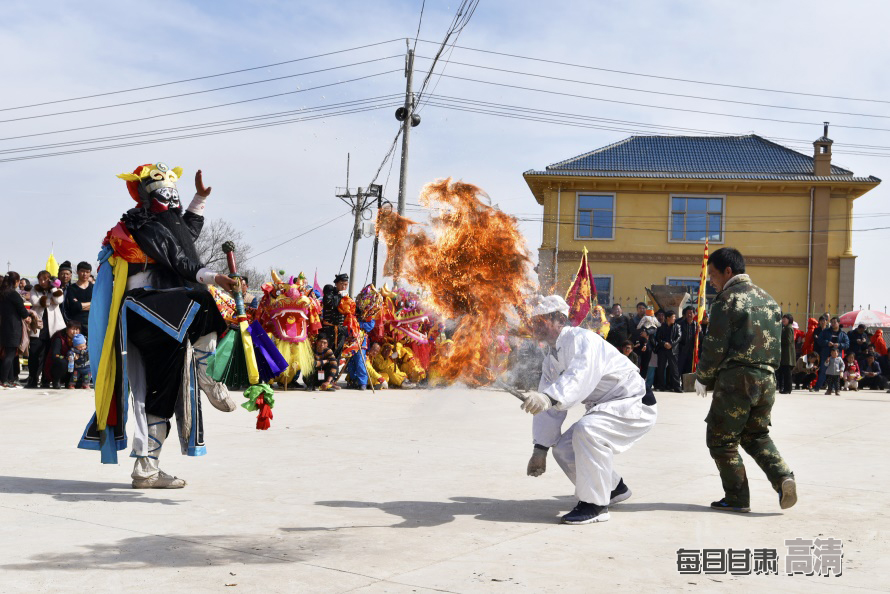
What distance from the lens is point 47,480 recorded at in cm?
627

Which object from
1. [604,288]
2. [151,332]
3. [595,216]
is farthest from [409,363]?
[595,216]

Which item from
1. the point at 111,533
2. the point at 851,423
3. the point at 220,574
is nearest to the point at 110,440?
the point at 111,533

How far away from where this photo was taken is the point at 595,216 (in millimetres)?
32625

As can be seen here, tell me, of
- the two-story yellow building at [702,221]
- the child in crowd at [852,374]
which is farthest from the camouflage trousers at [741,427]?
the two-story yellow building at [702,221]

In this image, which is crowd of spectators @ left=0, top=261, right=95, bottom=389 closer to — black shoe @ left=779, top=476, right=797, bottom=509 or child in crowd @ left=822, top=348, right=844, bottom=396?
black shoe @ left=779, top=476, right=797, bottom=509

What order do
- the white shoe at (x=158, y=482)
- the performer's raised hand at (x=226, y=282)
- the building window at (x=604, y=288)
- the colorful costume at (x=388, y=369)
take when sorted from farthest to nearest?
the building window at (x=604, y=288) < the colorful costume at (x=388, y=369) < the white shoe at (x=158, y=482) < the performer's raised hand at (x=226, y=282)

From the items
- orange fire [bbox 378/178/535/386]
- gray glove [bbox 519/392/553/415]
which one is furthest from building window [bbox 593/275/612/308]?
gray glove [bbox 519/392/553/415]

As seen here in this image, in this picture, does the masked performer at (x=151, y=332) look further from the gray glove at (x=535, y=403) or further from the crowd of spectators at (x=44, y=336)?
the crowd of spectators at (x=44, y=336)

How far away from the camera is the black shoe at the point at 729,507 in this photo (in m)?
5.79

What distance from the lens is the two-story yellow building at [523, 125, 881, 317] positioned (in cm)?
3186

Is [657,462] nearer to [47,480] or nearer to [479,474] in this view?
[479,474]

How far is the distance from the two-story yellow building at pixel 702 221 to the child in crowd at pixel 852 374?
39.0 ft

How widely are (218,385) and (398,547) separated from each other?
2.29 m

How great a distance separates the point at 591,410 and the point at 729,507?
3.65 ft
